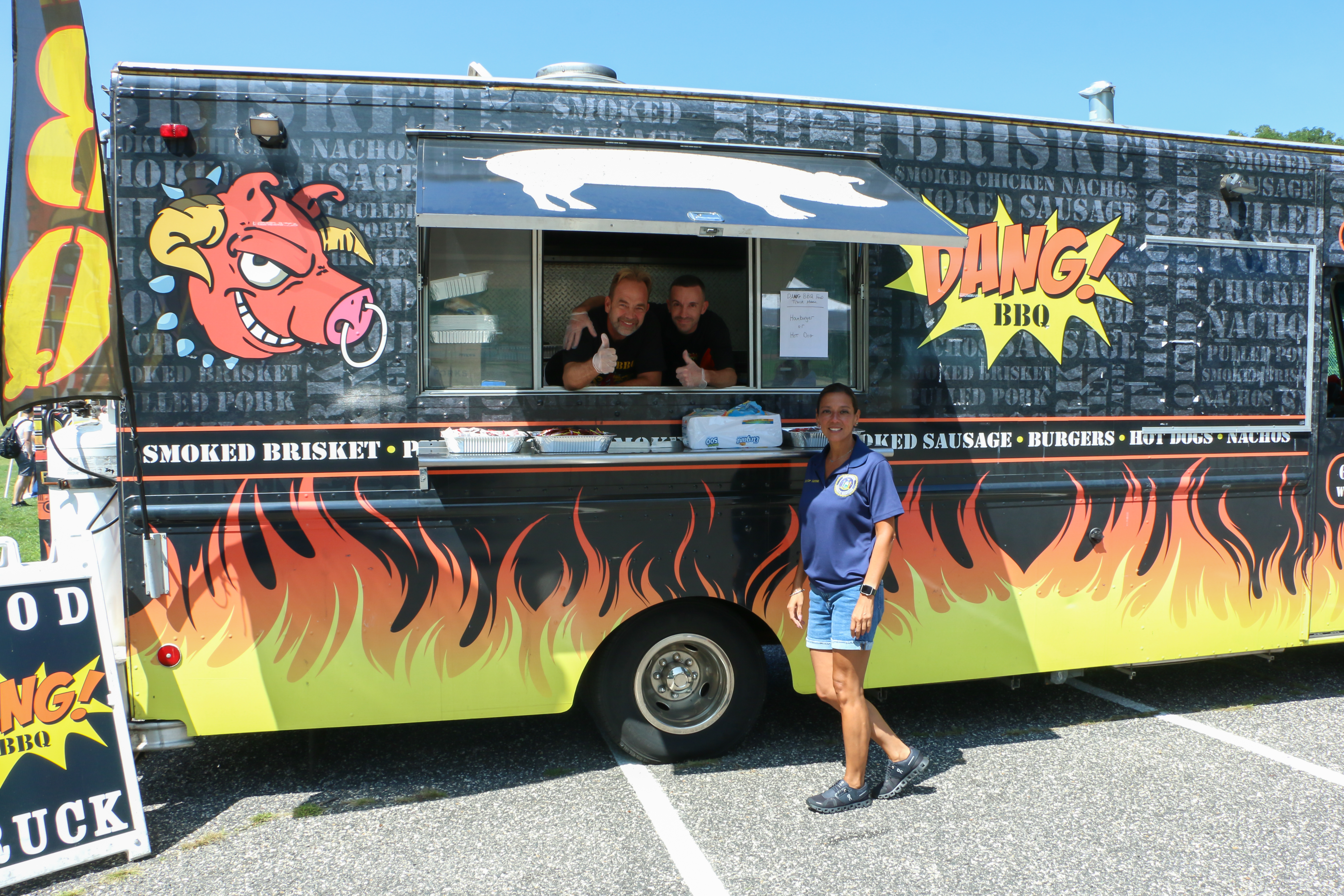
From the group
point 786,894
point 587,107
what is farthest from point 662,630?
point 587,107

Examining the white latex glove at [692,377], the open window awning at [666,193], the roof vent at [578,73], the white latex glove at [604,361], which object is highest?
the roof vent at [578,73]

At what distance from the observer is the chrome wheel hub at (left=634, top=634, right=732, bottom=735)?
4.01 m

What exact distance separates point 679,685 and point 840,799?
34.8 inches

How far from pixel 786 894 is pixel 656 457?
176 cm

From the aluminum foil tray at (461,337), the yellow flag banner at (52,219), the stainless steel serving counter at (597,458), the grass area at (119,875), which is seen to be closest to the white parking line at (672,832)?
the stainless steel serving counter at (597,458)

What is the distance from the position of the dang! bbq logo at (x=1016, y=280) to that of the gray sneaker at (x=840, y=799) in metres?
2.04

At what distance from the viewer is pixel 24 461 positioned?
412 inches

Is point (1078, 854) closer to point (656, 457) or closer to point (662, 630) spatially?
point (662, 630)

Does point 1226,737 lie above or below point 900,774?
below

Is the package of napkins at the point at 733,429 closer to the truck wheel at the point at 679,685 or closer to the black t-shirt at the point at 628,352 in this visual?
the black t-shirt at the point at 628,352

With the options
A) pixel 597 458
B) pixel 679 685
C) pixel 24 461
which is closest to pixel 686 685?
pixel 679 685

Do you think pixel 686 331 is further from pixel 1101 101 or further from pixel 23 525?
pixel 23 525

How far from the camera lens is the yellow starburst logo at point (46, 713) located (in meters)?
3.12

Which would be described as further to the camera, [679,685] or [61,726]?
[679,685]
